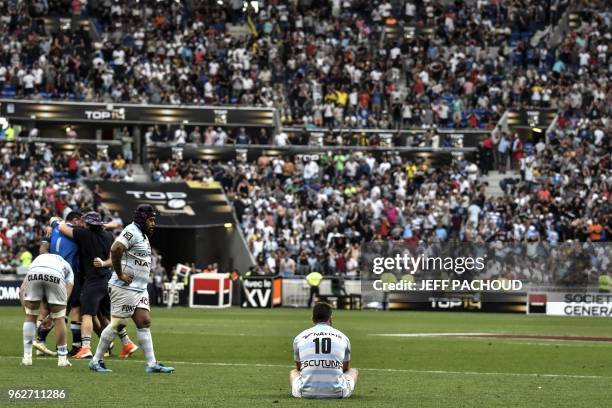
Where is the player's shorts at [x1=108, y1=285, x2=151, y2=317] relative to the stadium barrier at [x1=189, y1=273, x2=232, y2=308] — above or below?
above

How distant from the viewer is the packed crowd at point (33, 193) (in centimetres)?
4681

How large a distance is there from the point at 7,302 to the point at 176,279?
555cm

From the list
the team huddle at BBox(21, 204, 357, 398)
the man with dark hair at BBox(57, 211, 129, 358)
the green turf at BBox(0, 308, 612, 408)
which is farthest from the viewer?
the man with dark hair at BBox(57, 211, 129, 358)

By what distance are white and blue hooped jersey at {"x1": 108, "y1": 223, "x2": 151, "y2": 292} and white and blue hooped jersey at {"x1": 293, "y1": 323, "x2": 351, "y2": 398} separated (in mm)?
3647

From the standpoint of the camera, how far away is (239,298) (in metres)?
45.2

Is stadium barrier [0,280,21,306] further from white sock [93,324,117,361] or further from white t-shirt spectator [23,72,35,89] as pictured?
white sock [93,324,117,361]

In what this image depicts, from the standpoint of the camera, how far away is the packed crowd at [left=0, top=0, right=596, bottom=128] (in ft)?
189

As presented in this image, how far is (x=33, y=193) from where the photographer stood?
49.3 meters

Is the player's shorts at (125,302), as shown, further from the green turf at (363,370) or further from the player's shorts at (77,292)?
the player's shorts at (77,292)

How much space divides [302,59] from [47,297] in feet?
140

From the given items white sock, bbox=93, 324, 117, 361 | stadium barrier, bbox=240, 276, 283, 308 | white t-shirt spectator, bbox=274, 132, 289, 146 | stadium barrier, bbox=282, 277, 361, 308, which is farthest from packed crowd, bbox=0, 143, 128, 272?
white sock, bbox=93, 324, 117, 361

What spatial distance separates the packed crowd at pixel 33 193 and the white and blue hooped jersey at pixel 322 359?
31.6m

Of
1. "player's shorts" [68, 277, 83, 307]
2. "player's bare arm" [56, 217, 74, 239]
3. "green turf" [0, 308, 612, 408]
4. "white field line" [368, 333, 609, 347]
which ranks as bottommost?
"white field line" [368, 333, 609, 347]

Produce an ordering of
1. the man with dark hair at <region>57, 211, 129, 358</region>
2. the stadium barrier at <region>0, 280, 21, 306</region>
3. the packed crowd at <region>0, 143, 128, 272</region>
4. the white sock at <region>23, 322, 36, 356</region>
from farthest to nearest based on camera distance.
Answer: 1. the packed crowd at <region>0, 143, 128, 272</region>
2. the stadium barrier at <region>0, 280, 21, 306</region>
3. the man with dark hair at <region>57, 211, 129, 358</region>
4. the white sock at <region>23, 322, 36, 356</region>
